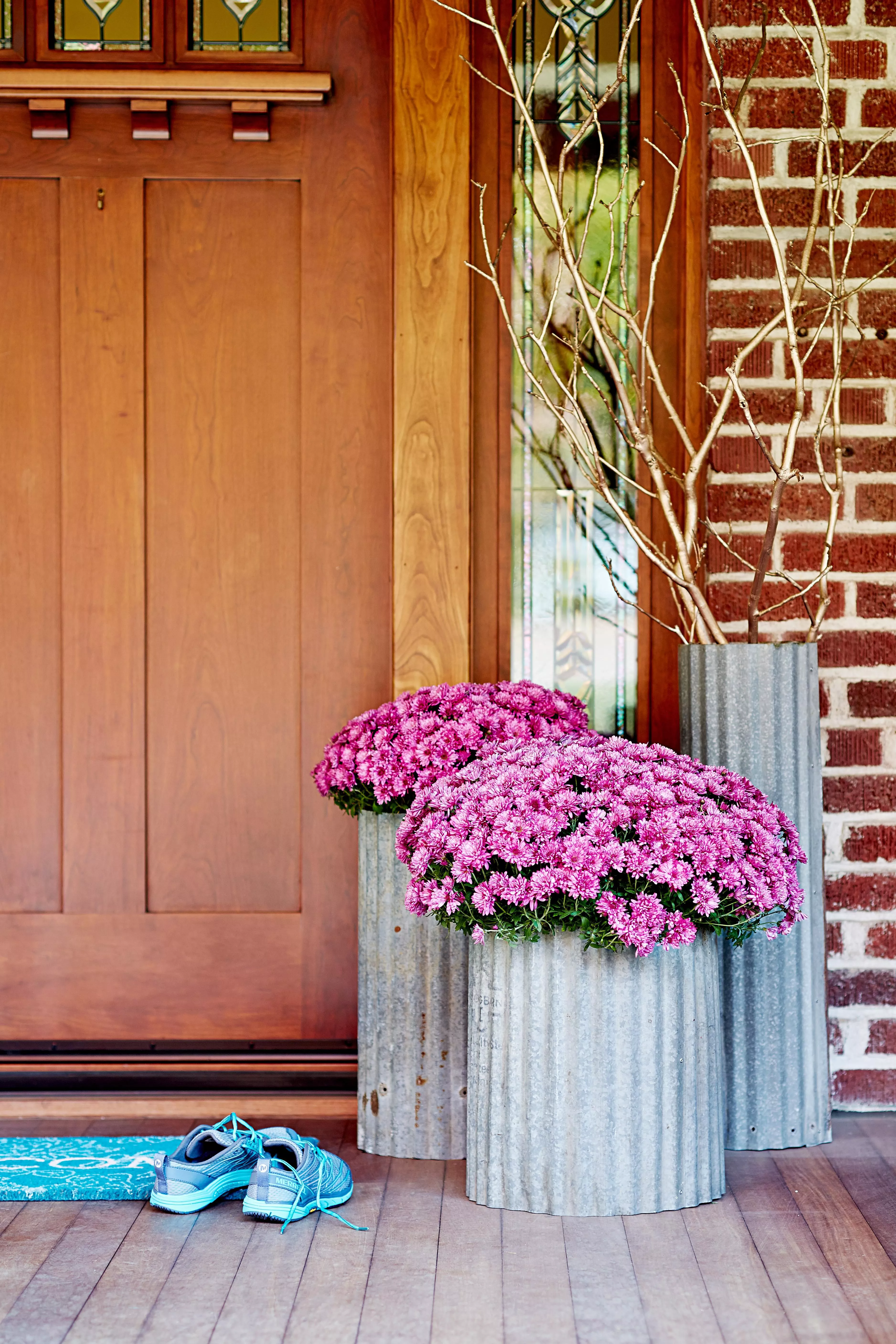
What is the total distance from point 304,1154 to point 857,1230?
0.86m

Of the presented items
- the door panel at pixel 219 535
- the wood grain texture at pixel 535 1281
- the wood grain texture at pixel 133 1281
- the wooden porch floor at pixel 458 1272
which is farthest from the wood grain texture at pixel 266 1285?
the door panel at pixel 219 535

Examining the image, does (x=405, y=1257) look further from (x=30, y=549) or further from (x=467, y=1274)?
(x=30, y=549)

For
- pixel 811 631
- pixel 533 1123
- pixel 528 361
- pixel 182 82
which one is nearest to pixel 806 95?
pixel 528 361

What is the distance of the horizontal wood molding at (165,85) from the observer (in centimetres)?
260

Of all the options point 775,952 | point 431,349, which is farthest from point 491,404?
point 775,952

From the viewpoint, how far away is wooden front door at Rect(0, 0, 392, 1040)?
268 cm

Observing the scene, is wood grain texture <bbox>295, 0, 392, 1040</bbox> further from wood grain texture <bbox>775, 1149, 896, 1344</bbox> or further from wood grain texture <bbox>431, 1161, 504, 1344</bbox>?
wood grain texture <bbox>775, 1149, 896, 1344</bbox>

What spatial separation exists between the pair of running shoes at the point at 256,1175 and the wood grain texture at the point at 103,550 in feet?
2.47

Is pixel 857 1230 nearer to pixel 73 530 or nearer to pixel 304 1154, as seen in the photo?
pixel 304 1154

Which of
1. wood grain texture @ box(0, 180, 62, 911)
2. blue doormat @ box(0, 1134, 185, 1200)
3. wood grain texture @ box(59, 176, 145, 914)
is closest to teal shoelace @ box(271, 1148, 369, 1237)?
blue doormat @ box(0, 1134, 185, 1200)

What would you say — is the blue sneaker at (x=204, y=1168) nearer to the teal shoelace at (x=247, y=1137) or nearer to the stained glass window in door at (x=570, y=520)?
the teal shoelace at (x=247, y=1137)

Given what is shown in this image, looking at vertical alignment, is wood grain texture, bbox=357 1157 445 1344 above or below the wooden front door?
below

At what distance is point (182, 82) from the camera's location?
260cm

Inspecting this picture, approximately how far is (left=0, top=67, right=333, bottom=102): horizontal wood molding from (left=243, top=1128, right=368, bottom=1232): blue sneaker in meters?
2.08
